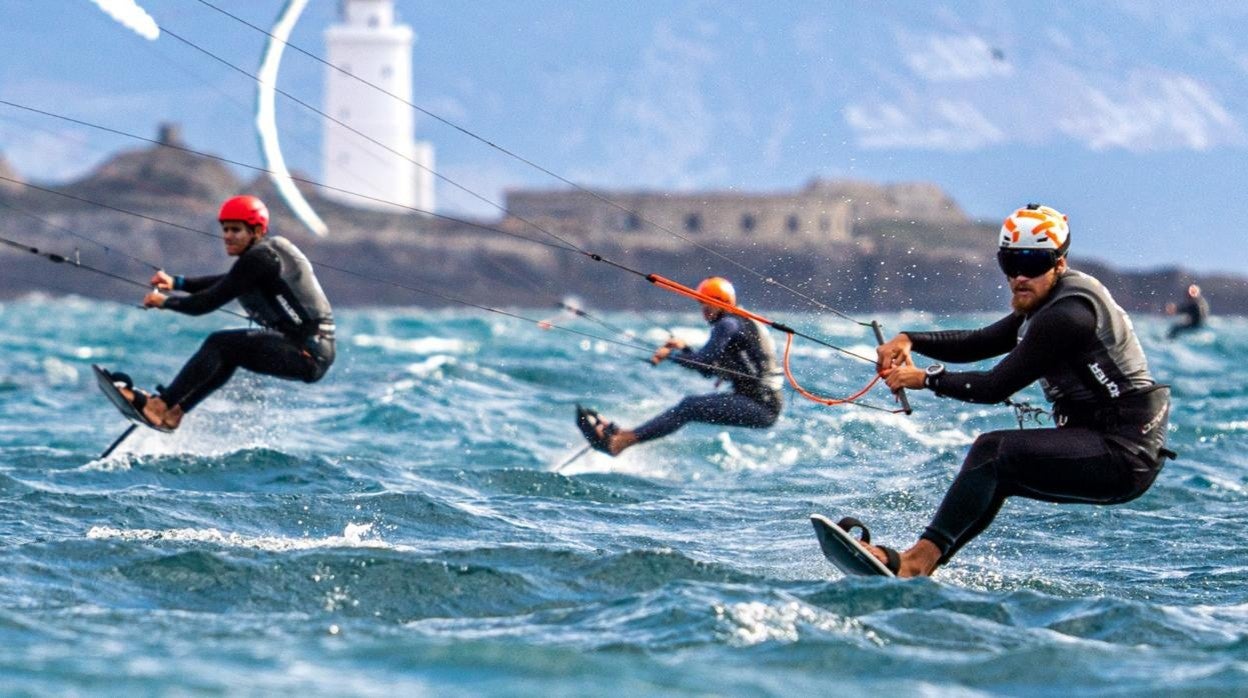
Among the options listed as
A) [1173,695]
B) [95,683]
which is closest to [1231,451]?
[1173,695]

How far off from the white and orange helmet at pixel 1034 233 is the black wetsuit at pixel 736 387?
20.5 feet

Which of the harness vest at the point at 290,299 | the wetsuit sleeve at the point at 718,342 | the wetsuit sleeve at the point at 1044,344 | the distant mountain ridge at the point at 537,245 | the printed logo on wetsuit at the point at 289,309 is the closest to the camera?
the wetsuit sleeve at the point at 1044,344

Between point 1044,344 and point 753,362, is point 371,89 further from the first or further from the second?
point 1044,344

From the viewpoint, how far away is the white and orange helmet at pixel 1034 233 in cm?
834

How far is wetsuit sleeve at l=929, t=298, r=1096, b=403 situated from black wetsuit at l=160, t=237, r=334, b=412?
497cm

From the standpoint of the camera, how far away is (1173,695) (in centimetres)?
655

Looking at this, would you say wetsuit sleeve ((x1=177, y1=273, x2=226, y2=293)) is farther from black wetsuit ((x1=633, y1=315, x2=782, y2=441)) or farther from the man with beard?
the man with beard

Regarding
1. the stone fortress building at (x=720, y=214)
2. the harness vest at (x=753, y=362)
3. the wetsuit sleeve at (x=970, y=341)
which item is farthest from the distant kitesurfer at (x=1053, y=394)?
the stone fortress building at (x=720, y=214)

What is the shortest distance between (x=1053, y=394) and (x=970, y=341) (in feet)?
1.71

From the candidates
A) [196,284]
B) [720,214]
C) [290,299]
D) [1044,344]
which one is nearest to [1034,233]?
[1044,344]

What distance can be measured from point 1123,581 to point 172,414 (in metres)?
6.14

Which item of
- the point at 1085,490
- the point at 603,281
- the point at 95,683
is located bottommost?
the point at 95,683

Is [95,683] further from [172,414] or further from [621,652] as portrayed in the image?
[172,414]

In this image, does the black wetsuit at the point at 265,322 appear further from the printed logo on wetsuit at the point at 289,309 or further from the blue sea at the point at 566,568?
the blue sea at the point at 566,568
